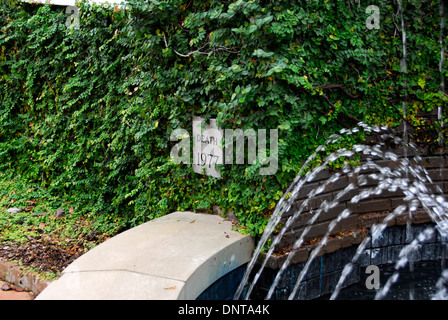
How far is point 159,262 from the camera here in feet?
9.03

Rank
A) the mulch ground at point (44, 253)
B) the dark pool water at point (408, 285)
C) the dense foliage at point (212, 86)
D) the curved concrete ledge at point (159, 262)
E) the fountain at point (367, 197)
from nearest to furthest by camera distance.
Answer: the curved concrete ledge at point (159, 262) → the dense foliage at point (212, 86) → the fountain at point (367, 197) → the dark pool water at point (408, 285) → the mulch ground at point (44, 253)

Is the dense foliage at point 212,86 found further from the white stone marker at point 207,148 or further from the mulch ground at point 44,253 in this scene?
the mulch ground at point 44,253

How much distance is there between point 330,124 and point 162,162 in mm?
1549

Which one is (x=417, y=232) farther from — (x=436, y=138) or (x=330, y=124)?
(x=330, y=124)

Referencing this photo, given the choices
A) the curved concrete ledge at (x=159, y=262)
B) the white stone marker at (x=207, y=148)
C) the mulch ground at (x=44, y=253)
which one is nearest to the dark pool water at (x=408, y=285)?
the curved concrete ledge at (x=159, y=262)

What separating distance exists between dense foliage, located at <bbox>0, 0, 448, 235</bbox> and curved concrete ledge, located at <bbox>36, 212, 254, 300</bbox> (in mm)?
255

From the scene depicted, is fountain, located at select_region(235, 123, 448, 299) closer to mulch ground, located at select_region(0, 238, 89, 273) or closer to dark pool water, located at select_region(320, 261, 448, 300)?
dark pool water, located at select_region(320, 261, 448, 300)

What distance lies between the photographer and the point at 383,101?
3.75 metres

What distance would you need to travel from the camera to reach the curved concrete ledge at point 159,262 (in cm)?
242

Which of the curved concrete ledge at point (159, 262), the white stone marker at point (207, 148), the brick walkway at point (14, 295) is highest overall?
the white stone marker at point (207, 148)

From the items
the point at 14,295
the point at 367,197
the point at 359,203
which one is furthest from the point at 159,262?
the point at 367,197

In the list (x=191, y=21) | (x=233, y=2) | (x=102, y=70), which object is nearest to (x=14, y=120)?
(x=102, y=70)

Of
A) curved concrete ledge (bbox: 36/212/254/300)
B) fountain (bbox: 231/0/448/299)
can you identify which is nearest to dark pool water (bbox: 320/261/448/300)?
fountain (bbox: 231/0/448/299)

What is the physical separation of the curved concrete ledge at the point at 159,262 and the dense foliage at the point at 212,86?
255mm
